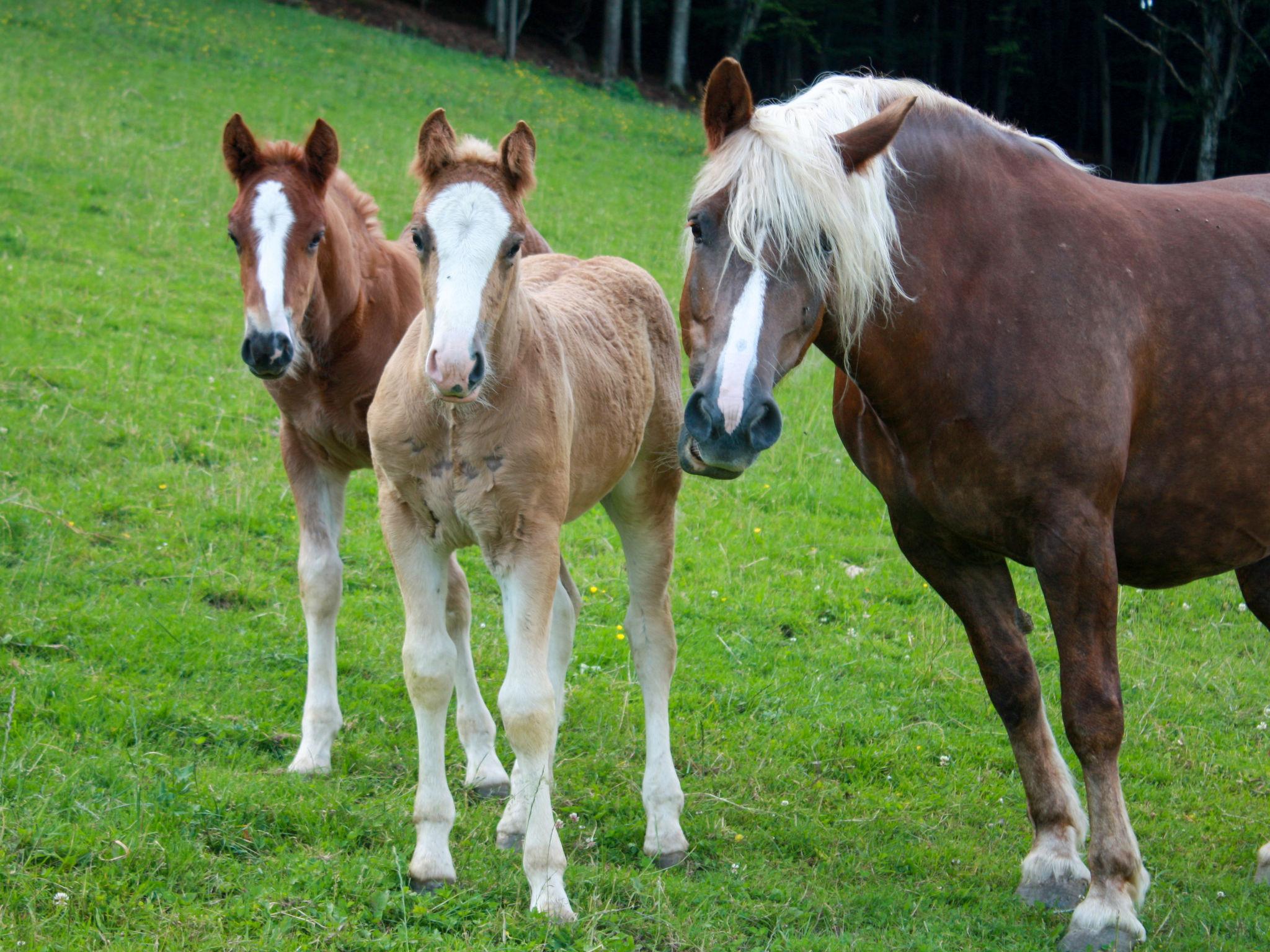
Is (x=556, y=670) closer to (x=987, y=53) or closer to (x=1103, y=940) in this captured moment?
(x=1103, y=940)

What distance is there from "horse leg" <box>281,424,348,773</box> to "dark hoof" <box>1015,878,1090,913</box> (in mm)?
2731

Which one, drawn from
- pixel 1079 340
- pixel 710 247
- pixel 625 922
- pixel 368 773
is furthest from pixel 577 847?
pixel 1079 340

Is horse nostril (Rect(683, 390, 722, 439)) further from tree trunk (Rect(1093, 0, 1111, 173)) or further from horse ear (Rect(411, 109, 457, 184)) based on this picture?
tree trunk (Rect(1093, 0, 1111, 173))

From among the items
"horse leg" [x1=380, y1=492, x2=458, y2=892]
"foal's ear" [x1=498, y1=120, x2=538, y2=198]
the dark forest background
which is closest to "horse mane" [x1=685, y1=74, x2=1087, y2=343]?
"foal's ear" [x1=498, y1=120, x2=538, y2=198]

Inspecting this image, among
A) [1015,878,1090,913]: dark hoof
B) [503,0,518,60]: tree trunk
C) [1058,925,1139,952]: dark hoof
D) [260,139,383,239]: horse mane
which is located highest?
[503,0,518,60]: tree trunk

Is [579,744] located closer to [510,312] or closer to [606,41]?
[510,312]

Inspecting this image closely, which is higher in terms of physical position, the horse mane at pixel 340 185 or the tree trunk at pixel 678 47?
the tree trunk at pixel 678 47

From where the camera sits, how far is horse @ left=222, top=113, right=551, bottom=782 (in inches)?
178

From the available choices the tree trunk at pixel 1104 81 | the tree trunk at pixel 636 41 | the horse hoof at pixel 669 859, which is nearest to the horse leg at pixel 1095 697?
the horse hoof at pixel 669 859

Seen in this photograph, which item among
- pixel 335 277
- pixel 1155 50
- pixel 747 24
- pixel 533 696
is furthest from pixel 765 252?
pixel 747 24

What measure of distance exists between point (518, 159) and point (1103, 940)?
311cm

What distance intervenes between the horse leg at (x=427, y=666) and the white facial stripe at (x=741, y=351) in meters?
1.20

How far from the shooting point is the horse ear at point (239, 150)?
15.4ft

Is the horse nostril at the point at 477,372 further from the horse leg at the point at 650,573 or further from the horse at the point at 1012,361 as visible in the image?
the horse leg at the point at 650,573
